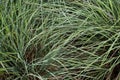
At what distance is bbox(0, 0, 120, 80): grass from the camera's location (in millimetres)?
1593

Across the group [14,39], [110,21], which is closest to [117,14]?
[110,21]

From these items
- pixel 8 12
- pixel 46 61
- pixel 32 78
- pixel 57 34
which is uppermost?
pixel 8 12

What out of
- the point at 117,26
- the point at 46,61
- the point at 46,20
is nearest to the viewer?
the point at 46,61

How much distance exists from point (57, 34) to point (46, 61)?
20 cm

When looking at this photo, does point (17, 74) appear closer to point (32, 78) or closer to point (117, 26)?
point (32, 78)

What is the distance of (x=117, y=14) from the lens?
1.75 m

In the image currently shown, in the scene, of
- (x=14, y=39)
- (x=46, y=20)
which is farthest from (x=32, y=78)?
(x=46, y=20)

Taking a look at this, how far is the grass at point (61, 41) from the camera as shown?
1593 millimetres

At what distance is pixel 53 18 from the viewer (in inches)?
71.4

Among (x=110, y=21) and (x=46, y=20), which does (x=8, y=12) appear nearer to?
(x=46, y=20)

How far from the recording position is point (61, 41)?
5.57 ft

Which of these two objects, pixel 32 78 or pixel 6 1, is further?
pixel 6 1

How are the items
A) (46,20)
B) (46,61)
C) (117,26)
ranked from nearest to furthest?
(46,61) < (117,26) < (46,20)

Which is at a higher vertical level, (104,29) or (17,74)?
(104,29)
